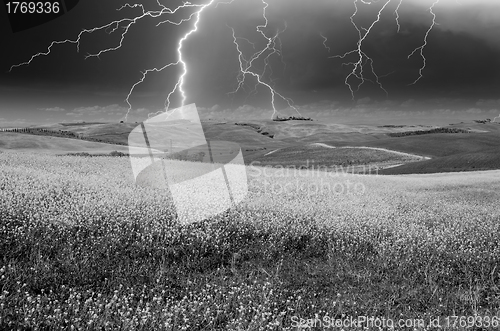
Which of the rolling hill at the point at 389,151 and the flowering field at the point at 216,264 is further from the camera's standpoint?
the rolling hill at the point at 389,151

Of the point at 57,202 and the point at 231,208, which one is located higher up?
the point at 57,202

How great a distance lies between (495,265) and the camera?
8.52 m

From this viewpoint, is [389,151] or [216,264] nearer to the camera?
[216,264]

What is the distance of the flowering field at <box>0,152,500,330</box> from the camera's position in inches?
205

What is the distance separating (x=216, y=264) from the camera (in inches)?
297

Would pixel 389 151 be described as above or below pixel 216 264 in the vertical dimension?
below

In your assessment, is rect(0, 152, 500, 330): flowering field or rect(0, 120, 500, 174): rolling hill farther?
rect(0, 120, 500, 174): rolling hill

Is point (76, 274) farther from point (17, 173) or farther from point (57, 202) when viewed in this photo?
point (17, 173)

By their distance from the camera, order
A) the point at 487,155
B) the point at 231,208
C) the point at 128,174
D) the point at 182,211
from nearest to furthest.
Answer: the point at 182,211 < the point at 231,208 < the point at 128,174 < the point at 487,155

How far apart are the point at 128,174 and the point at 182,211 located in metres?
7.11

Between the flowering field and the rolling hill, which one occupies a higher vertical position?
the flowering field

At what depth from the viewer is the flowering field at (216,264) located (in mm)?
5207

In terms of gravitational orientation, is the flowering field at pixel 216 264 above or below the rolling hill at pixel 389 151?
above

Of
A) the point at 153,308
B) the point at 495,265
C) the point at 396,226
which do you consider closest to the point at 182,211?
the point at 153,308
